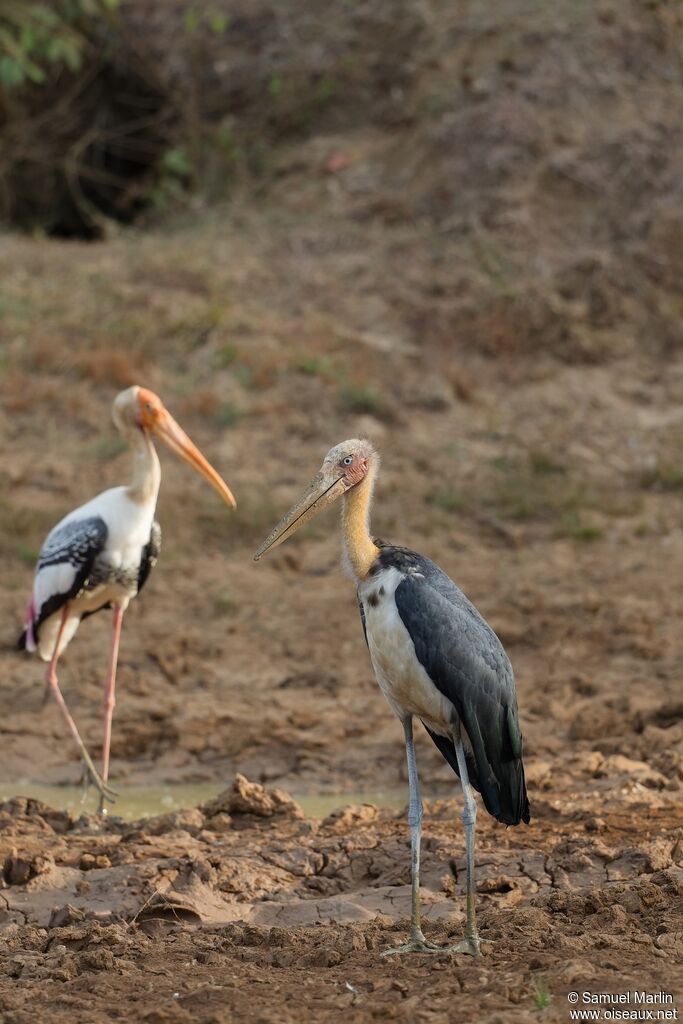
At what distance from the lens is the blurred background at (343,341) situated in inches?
318

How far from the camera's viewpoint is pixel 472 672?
4.50 meters

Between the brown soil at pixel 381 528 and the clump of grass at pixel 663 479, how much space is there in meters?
0.06

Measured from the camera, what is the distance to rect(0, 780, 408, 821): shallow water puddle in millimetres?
6941

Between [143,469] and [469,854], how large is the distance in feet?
11.0

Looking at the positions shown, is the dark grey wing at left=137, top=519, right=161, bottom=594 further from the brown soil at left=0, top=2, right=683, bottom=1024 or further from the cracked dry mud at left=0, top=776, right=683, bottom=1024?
the cracked dry mud at left=0, top=776, right=683, bottom=1024

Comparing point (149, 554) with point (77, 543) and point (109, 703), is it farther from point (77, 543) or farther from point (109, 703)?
point (109, 703)

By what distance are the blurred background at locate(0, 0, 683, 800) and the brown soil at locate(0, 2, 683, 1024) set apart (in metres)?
0.03

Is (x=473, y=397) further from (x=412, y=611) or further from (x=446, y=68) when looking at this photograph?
(x=412, y=611)

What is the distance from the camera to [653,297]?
40.1 ft

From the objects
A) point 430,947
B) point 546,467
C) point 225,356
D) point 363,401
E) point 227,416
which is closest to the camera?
point 430,947

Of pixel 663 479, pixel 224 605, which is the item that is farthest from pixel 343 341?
pixel 224 605

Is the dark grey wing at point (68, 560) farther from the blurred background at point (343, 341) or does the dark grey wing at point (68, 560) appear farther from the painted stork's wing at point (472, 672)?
the painted stork's wing at point (472, 672)

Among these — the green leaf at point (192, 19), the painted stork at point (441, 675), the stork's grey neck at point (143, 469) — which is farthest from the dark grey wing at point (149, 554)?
the green leaf at point (192, 19)

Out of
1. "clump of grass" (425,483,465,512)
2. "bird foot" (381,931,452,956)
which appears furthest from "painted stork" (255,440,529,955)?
"clump of grass" (425,483,465,512)
